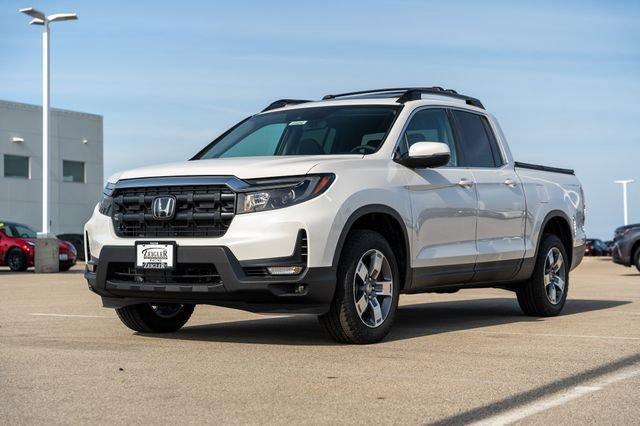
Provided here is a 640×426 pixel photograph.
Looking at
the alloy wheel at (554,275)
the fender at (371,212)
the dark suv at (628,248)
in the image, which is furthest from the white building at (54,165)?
the fender at (371,212)

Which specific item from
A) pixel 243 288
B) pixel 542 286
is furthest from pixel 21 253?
A: pixel 243 288

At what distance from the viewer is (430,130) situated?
29.7 feet

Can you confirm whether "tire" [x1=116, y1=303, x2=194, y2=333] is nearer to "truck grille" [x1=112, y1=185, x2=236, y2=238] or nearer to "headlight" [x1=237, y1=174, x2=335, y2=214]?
"truck grille" [x1=112, y1=185, x2=236, y2=238]

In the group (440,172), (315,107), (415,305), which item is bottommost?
(415,305)

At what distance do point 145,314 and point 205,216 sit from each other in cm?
159

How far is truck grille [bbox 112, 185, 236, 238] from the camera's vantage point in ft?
24.2

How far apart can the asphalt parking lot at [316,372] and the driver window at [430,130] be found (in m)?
1.60

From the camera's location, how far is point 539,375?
20.3ft

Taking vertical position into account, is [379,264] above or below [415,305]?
above

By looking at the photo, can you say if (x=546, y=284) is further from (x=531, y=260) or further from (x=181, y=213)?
(x=181, y=213)

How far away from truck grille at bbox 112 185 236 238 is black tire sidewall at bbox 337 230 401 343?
91 cm

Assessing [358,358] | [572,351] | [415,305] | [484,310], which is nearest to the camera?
[358,358]

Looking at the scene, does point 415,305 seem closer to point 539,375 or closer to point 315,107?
point 315,107

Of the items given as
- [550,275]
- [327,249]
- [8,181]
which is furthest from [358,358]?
[8,181]
